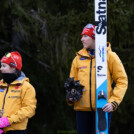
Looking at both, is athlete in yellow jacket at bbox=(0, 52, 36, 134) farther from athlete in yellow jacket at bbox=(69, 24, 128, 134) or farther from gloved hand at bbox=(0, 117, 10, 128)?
athlete in yellow jacket at bbox=(69, 24, 128, 134)

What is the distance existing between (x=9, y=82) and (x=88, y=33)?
110 cm

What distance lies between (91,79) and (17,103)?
91cm

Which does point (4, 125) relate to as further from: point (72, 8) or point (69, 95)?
point (72, 8)

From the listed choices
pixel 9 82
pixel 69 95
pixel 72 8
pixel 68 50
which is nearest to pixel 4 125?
pixel 9 82

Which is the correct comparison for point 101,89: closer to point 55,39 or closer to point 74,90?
point 74,90

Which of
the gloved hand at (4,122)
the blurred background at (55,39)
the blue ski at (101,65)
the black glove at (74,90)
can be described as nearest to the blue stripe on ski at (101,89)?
the blue ski at (101,65)

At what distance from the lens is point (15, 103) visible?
3.88m

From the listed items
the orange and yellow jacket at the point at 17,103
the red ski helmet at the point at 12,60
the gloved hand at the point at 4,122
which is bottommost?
the gloved hand at the point at 4,122

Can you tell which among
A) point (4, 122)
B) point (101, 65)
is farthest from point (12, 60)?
point (101, 65)

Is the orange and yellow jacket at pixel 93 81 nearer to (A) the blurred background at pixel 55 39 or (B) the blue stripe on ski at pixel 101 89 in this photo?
(B) the blue stripe on ski at pixel 101 89

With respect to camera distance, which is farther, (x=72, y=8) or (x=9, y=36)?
(x=9, y=36)

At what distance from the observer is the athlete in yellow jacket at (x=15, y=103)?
3799 millimetres

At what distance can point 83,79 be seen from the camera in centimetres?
376

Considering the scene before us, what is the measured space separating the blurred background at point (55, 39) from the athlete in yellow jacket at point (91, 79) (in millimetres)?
1655
